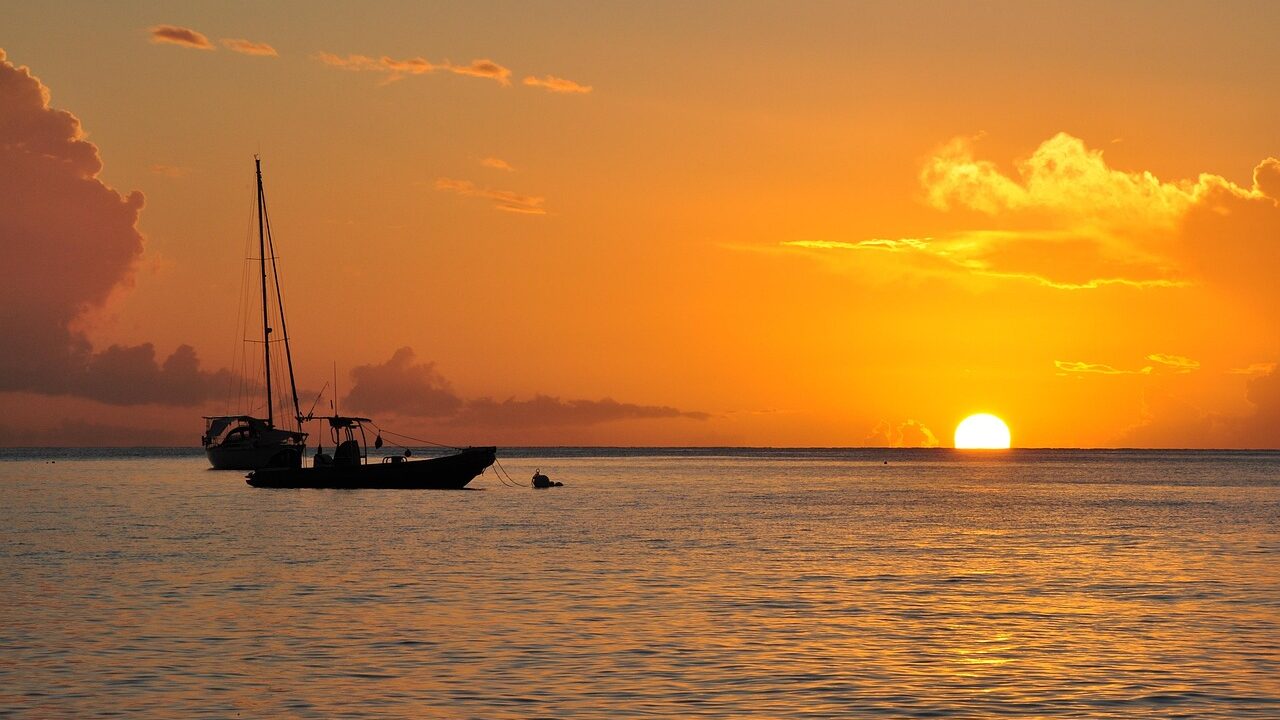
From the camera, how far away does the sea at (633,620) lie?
24.1m

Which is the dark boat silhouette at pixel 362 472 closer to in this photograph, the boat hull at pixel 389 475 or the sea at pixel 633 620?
the boat hull at pixel 389 475

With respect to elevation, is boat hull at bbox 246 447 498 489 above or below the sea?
above

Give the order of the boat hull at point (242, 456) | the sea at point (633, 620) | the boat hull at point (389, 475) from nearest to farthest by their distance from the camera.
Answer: the sea at point (633, 620)
the boat hull at point (389, 475)
the boat hull at point (242, 456)

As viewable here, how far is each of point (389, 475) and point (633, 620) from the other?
75.3 metres

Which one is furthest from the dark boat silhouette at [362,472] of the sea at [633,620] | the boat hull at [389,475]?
the sea at [633,620]

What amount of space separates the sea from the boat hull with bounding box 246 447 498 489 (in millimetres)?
30691

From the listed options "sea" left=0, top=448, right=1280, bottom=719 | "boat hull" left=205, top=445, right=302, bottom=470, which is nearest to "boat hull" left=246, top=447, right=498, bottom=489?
"sea" left=0, top=448, right=1280, bottom=719

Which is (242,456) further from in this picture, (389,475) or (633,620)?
(633,620)

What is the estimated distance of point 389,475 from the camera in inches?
4190

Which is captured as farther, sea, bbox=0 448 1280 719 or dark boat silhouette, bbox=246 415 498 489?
dark boat silhouette, bbox=246 415 498 489

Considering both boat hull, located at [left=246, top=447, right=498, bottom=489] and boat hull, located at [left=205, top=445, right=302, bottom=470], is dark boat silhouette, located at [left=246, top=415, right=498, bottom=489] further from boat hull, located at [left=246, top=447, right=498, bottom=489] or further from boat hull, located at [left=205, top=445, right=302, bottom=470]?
boat hull, located at [left=205, top=445, right=302, bottom=470]

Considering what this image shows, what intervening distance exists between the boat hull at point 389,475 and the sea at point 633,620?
101 ft

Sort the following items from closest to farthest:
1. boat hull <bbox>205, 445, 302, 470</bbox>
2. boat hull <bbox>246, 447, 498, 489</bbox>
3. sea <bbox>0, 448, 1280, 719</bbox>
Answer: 1. sea <bbox>0, 448, 1280, 719</bbox>
2. boat hull <bbox>246, 447, 498, 489</bbox>
3. boat hull <bbox>205, 445, 302, 470</bbox>

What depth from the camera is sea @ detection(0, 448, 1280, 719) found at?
79.2 ft
